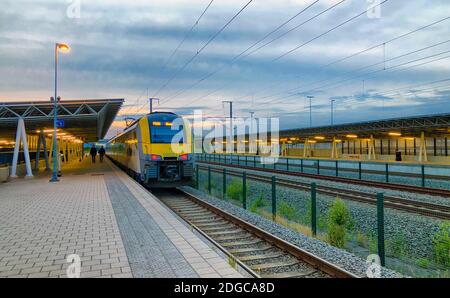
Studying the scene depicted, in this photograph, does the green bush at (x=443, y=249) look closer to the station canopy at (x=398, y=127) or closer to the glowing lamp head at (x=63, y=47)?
the glowing lamp head at (x=63, y=47)

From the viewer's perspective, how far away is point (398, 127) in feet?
90.9

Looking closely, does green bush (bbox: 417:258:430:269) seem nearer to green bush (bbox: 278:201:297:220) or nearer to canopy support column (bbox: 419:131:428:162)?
green bush (bbox: 278:201:297:220)

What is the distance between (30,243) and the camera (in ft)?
21.1

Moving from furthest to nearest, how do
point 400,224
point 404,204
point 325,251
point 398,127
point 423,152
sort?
point 423,152 → point 398,127 → point 404,204 → point 400,224 → point 325,251

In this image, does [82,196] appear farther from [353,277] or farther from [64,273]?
[353,277]

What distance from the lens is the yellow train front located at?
15109 mm

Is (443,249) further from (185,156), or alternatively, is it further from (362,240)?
(185,156)

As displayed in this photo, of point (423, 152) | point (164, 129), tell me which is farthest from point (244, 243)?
point (423, 152)

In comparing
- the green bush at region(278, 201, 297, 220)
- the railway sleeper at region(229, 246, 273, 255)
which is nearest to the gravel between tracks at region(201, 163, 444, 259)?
the green bush at region(278, 201, 297, 220)

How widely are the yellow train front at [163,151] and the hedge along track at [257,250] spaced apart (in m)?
3.76

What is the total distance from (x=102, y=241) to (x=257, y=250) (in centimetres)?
302

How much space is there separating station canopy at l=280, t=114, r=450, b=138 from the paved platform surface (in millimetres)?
22383

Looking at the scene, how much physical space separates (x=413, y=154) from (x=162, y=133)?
29532mm
